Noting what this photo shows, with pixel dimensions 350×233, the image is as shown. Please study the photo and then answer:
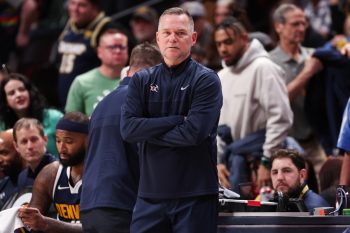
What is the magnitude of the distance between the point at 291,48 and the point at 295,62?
5.3 inches

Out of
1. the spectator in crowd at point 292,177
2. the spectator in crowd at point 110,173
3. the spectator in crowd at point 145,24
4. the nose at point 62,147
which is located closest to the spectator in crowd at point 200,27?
the spectator in crowd at point 145,24

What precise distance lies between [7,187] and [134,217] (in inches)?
108

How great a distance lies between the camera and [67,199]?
782cm

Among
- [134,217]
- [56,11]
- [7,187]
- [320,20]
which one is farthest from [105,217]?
[56,11]

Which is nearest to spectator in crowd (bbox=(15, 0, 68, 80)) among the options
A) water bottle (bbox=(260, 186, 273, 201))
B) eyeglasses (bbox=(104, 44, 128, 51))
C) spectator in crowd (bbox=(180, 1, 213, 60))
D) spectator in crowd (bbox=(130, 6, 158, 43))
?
spectator in crowd (bbox=(130, 6, 158, 43))

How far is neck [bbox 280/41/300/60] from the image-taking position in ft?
32.8

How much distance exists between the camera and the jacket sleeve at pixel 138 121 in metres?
6.34

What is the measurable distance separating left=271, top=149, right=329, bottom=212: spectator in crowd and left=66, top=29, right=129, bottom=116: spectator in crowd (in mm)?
2452

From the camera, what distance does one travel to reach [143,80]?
6.50m

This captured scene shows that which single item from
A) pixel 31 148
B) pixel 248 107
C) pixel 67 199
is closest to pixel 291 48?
pixel 248 107

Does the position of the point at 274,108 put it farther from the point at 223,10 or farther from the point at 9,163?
the point at 223,10

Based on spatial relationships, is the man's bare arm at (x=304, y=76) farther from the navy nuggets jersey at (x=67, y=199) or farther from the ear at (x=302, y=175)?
the navy nuggets jersey at (x=67, y=199)

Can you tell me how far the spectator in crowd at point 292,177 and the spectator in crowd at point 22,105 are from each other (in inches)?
104

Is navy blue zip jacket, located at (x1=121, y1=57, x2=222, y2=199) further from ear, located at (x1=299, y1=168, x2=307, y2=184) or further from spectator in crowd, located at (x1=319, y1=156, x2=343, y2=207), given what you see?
spectator in crowd, located at (x1=319, y1=156, x2=343, y2=207)
